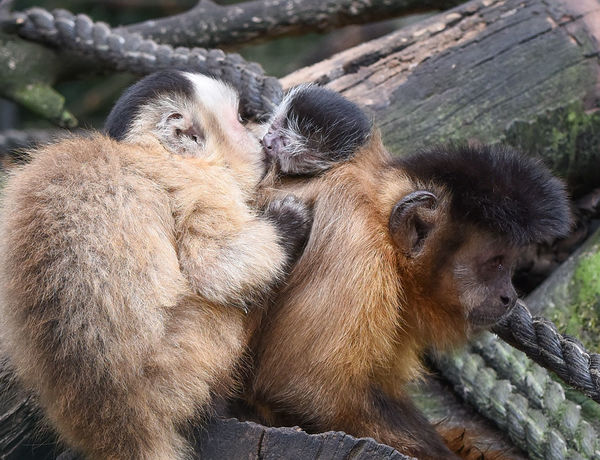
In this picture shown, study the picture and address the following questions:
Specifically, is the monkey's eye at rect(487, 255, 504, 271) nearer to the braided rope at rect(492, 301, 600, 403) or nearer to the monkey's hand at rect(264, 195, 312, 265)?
the braided rope at rect(492, 301, 600, 403)

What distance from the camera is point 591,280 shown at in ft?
15.4

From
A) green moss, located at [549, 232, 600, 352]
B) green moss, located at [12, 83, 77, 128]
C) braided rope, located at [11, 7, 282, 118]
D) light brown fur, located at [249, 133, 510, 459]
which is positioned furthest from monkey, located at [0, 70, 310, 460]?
green moss, located at [12, 83, 77, 128]

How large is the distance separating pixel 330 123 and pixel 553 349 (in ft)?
4.54

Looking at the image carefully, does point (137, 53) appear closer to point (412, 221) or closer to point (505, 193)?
point (412, 221)

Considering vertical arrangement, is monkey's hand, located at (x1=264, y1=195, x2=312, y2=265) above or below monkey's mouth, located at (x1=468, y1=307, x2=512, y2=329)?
above

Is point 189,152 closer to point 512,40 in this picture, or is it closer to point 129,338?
point 129,338

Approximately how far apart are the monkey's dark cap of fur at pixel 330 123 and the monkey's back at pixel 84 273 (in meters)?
0.80

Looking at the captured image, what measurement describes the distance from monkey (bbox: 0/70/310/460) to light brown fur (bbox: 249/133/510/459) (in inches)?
5.0

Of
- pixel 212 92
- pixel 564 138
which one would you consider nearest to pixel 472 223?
pixel 212 92

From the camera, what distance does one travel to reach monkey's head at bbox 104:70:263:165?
10.6ft

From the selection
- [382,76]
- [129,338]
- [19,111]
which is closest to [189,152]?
[129,338]

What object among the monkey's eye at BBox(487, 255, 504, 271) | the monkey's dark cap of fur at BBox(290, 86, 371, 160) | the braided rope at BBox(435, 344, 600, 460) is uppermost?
the monkey's dark cap of fur at BBox(290, 86, 371, 160)

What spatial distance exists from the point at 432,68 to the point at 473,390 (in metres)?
1.98

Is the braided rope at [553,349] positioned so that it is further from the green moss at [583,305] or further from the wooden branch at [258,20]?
the wooden branch at [258,20]
